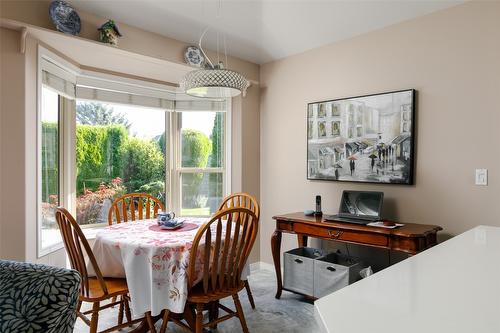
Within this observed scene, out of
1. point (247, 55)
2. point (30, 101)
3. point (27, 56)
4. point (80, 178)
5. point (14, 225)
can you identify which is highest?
point (247, 55)

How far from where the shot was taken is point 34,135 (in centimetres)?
235

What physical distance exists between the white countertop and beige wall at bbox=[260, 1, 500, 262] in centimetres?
151

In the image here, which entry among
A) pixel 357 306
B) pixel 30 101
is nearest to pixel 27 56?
pixel 30 101

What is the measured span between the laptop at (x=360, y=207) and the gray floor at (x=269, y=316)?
0.79 metres

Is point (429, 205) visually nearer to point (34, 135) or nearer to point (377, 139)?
point (377, 139)

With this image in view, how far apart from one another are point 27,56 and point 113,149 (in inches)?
49.9

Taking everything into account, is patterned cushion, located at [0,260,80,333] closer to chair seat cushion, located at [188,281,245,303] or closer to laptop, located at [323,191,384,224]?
chair seat cushion, located at [188,281,245,303]

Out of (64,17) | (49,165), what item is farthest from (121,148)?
(64,17)

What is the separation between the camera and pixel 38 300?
0.94 meters

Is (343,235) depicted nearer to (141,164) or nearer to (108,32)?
(141,164)

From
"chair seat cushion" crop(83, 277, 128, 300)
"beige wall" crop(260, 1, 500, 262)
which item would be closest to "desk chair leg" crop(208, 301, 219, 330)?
"chair seat cushion" crop(83, 277, 128, 300)

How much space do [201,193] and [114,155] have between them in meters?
1.01

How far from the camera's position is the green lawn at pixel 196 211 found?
3795mm

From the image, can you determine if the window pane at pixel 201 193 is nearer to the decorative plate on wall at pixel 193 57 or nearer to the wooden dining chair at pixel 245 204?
the wooden dining chair at pixel 245 204
